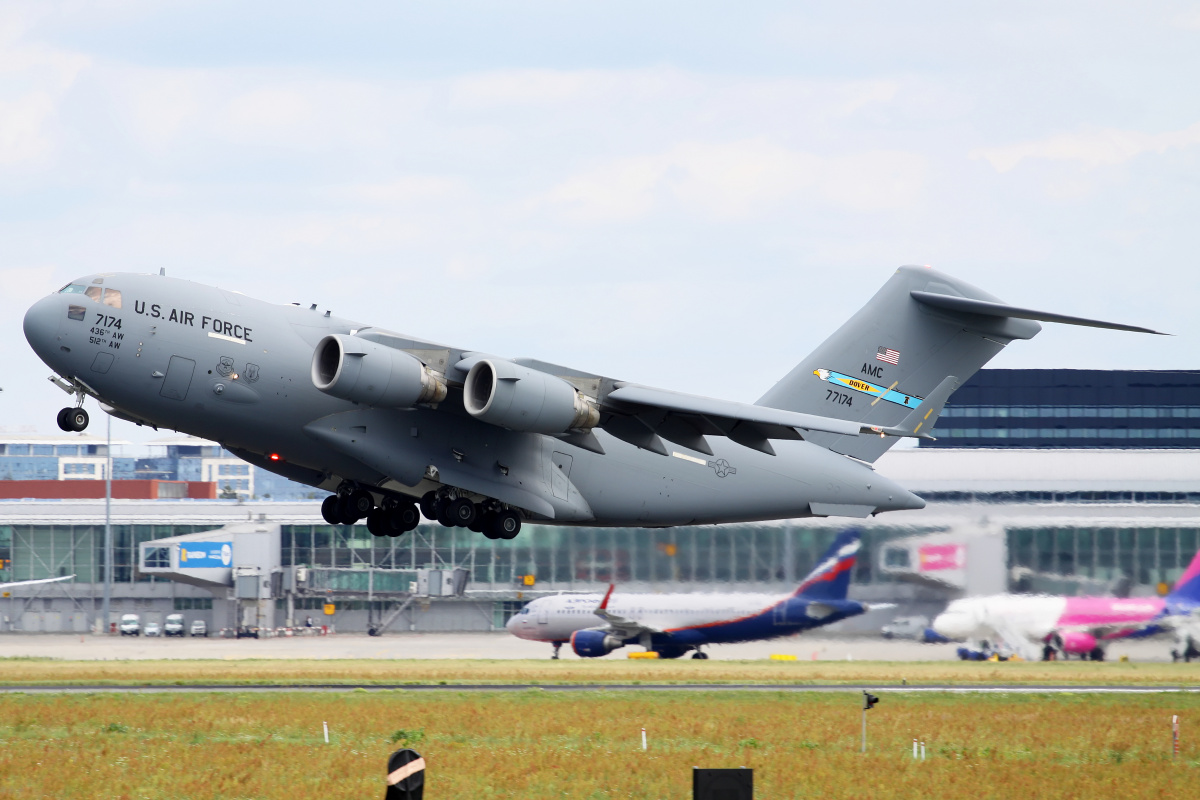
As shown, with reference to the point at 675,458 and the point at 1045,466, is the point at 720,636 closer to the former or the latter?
the point at 675,458

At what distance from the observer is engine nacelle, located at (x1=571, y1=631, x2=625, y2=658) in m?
30.8

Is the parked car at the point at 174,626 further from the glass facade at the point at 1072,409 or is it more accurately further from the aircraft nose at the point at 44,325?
the glass facade at the point at 1072,409

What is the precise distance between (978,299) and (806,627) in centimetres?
849

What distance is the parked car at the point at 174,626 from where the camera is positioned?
130 ft

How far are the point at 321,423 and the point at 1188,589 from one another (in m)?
15.6

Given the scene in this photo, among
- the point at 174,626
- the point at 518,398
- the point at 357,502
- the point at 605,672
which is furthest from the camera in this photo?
the point at 174,626

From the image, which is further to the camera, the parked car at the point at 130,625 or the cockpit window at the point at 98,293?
the parked car at the point at 130,625

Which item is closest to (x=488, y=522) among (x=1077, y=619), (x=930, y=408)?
(x=930, y=408)

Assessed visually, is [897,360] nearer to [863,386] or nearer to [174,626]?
[863,386]

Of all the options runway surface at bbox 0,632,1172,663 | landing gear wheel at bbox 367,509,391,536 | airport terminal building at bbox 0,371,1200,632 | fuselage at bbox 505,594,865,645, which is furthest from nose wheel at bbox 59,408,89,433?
runway surface at bbox 0,632,1172,663

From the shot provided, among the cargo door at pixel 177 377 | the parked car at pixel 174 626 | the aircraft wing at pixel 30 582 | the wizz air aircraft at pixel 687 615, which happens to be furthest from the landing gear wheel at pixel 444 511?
the parked car at pixel 174 626

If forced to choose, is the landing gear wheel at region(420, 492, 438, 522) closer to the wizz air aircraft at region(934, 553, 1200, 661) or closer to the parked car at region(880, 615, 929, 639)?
the parked car at region(880, 615, 929, 639)

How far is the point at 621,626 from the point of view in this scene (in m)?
30.8

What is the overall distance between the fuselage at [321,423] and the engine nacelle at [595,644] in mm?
13316
